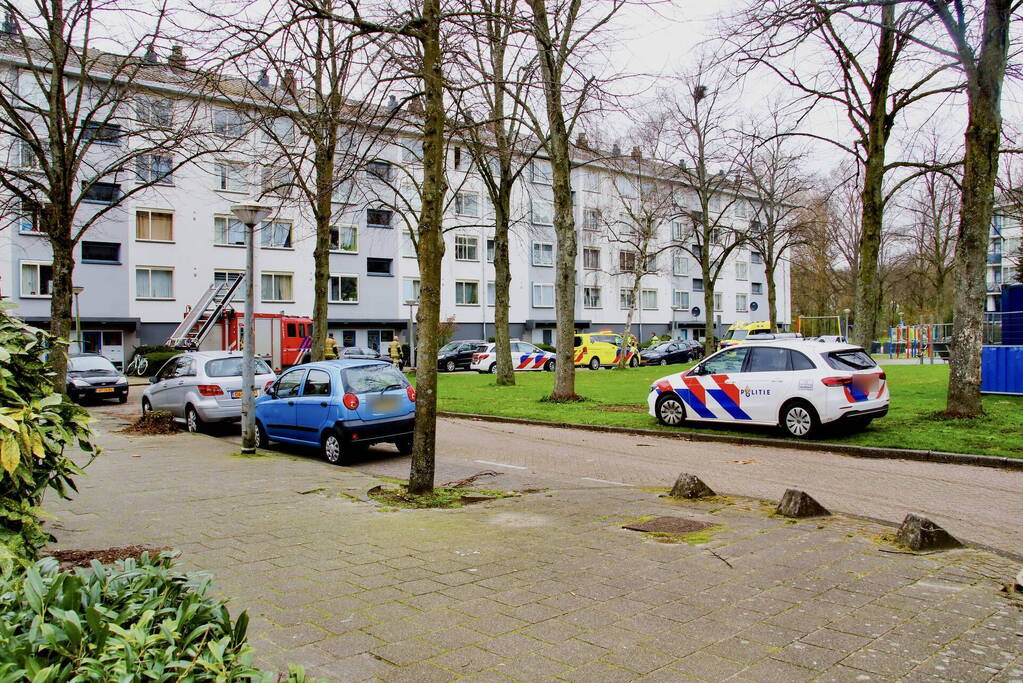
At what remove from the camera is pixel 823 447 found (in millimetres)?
12172

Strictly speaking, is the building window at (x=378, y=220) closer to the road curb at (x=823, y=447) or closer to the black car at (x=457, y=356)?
the black car at (x=457, y=356)

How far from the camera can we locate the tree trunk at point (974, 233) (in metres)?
13.2

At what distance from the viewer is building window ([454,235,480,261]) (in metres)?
50.6

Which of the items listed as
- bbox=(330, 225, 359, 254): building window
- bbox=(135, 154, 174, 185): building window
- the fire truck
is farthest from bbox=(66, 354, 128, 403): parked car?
bbox=(330, 225, 359, 254): building window

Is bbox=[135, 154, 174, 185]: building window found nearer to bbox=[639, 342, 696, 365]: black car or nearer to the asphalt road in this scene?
the asphalt road

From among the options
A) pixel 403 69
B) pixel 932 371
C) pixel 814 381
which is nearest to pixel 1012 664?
pixel 403 69

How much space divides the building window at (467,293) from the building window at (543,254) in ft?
18.1

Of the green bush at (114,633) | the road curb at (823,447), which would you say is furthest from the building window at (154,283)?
the green bush at (114,633)

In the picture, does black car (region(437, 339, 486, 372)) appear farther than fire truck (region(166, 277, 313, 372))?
Yes

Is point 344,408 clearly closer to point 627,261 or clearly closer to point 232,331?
point 232,331

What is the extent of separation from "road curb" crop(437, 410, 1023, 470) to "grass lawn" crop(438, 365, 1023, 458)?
0.28 meters

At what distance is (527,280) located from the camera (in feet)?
179

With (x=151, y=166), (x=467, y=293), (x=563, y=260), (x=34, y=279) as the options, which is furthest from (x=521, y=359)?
(x=34, y=279)

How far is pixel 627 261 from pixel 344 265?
17.5m
